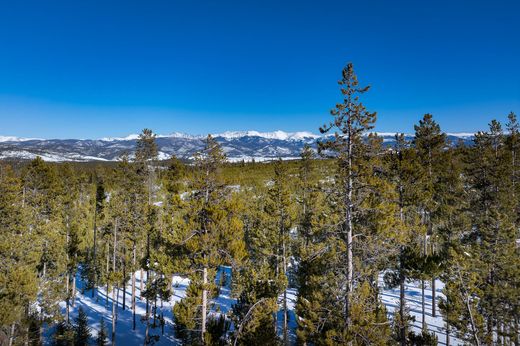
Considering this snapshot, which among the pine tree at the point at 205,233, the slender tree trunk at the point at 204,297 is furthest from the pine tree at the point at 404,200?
the slender tree trunk at the point at 204,297

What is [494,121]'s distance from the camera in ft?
109

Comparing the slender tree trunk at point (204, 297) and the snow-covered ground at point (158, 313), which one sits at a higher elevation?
the slender tree trunk at point (204, 297)

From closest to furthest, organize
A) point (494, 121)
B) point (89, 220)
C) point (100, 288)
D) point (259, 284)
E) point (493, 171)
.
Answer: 1. point (259, 284)
2. point (493, 171)
3. point (494, 121)
4. point (100, 288)
5. point (89, 220)

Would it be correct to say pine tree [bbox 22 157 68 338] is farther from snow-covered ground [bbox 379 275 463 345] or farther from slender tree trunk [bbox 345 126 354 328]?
snow-covered ground [bbox 379 275 463 345]

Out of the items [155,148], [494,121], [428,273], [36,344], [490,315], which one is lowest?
[36,344]

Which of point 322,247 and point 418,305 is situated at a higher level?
point 322,247

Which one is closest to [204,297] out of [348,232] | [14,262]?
[348,232]

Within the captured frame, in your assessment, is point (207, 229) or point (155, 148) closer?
point (207, 229)

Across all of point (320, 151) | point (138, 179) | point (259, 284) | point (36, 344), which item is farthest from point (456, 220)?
point (36, 344)

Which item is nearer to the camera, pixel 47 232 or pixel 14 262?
pixel 14 262

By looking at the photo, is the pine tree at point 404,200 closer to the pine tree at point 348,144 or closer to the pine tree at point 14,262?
the pine tree at point 348,144

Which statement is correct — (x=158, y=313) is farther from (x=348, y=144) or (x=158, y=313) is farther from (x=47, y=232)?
(x=348, y=144)

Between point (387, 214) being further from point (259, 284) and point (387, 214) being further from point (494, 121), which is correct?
point (494, 121)

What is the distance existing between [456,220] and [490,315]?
33.7ft
